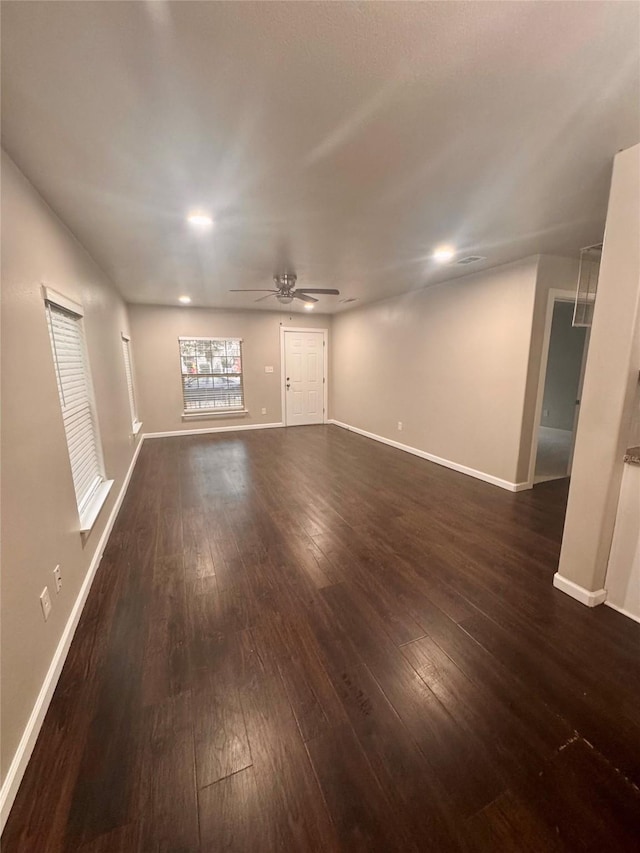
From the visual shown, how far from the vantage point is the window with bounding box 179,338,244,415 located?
6352 millimetres

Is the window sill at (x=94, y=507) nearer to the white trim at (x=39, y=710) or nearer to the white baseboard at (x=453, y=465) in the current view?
the white trim at (x=39, y=710)

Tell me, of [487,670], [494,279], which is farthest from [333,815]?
[494,279]

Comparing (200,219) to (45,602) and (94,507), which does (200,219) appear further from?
(45,602)

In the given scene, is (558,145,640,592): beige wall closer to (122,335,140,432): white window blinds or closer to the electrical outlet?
the electrical outlet

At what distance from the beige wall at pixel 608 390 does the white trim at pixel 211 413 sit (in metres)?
5.73

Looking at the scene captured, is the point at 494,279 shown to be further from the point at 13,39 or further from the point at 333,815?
the point at 333,815

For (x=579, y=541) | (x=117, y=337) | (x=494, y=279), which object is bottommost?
(x=579, y=541)

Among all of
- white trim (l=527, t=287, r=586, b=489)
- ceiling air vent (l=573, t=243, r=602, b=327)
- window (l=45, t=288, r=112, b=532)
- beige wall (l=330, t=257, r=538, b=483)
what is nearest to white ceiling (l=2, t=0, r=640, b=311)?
ceiling air vent (l=573, t=243, r=602, b=327)

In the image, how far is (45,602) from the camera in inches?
60.4

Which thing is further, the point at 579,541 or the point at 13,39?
the point at 579,541

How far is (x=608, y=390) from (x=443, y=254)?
2057 mm

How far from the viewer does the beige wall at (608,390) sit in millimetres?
1710

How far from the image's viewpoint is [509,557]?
2.53 m

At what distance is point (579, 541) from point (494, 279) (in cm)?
295
